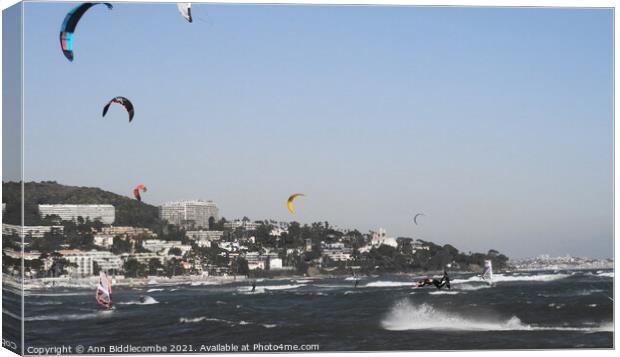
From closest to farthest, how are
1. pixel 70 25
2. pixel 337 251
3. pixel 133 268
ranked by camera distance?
pixel 70 25
pixel 133 268
pixel 337 251

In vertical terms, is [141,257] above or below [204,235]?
below

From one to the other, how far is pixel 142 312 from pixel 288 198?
2.35m

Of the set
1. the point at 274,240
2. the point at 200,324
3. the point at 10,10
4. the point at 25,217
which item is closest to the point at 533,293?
the point at 274,240

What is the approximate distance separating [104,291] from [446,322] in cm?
440

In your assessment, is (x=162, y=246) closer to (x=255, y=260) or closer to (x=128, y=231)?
(x=128, y=231)

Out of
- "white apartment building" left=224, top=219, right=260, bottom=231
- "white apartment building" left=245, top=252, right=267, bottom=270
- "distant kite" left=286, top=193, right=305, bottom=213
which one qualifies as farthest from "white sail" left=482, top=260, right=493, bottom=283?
"white apartment building" left=224, top=219, right=260, bottom=231

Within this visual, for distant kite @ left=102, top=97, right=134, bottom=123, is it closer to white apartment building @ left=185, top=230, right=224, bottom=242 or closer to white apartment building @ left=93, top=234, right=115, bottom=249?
white apartment building @ left=93, top=234, right=115, bottom=249

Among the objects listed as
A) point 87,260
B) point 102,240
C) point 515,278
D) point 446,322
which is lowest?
point 446,322

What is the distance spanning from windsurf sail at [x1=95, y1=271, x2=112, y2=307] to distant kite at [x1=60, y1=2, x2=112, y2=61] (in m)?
2.86

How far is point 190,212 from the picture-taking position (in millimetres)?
15383

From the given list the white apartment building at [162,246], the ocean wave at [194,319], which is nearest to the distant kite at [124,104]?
the white apartment building at [162,246]

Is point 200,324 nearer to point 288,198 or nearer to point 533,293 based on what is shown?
point 288,198

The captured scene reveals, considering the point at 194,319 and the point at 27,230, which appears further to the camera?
the point at 194,319

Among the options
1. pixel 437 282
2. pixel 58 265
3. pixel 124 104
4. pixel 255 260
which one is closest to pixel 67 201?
pixel 58 265
